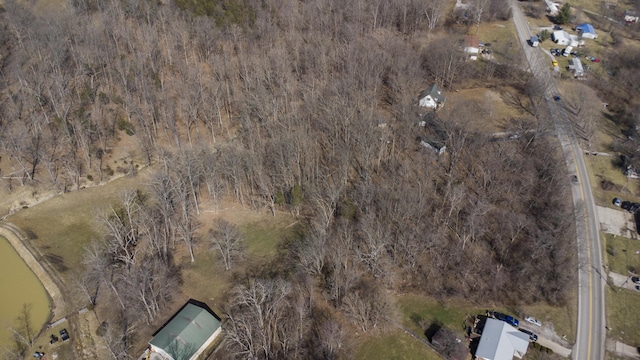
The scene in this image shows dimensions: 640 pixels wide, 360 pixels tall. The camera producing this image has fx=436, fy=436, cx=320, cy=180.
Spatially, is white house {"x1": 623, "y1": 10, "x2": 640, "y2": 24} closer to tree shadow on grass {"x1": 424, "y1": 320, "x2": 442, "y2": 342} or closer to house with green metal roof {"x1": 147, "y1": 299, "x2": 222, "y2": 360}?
tree shadow on grass {"x1": 424, "y1": 320, "x2": 442, "y2": 342}

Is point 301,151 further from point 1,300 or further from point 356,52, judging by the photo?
point 1,300

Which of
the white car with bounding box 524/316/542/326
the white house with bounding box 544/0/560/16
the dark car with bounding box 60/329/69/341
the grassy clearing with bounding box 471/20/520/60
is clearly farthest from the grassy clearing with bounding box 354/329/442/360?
the white house with bounding box 544/0/560/16

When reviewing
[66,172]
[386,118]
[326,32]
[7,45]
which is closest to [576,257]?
[386,118]

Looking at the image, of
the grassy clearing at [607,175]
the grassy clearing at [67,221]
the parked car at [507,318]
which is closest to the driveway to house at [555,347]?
the parked car at [507,318]

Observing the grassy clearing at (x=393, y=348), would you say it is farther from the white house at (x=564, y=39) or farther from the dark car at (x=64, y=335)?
the white house at (x=564, y=39)

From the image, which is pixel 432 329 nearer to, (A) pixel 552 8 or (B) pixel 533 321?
(B) pixel 533 321

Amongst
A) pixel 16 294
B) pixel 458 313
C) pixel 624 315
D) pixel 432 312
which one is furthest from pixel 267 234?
pixel 624 315
